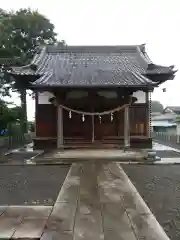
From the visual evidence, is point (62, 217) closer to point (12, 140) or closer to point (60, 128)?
point (60, 128)

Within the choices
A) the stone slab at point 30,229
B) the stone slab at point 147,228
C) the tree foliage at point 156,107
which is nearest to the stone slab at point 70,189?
the stone slab at point 30,229

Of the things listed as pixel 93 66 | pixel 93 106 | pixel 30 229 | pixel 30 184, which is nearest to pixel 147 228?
pixel 30 229

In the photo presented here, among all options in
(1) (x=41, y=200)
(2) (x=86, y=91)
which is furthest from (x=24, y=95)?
(1) (x=41, y=200)

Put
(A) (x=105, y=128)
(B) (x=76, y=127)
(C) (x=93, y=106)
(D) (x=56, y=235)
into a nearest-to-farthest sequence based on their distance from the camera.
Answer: (D) (x=56, y=235) → (C) (x=93, y=106) → (B) (x=76, y=127) → (A) (x=105, y=128)

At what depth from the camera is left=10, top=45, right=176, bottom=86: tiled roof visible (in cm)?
1731

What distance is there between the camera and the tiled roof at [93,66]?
17.3 m

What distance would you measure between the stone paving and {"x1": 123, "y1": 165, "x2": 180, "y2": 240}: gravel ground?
0.16 metres

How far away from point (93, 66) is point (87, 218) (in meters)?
16.2

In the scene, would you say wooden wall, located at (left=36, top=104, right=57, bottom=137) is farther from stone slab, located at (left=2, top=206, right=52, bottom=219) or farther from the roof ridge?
stone slab, located at (left=2, top=206, right=52, bottom=219)

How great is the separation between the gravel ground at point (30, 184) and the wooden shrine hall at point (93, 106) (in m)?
6.32

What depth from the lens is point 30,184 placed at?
305 inches

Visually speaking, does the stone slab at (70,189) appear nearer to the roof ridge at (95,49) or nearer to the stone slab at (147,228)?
the stone slab at (147,228)

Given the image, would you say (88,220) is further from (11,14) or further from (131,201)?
(11,14)

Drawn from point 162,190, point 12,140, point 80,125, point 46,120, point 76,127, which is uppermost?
point 46,120
